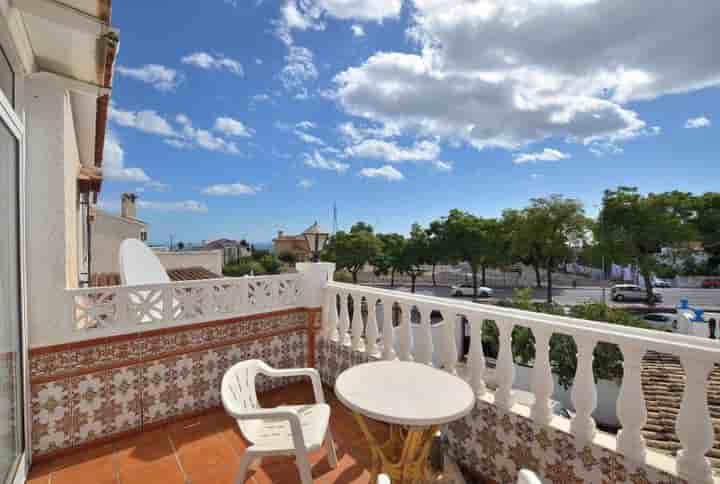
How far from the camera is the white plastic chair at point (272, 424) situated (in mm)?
1652

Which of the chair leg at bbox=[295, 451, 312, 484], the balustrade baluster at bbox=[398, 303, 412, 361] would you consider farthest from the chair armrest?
the balustrade baluster at bbox=[398, 303, 412, 361]

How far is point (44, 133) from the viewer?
2.31 m

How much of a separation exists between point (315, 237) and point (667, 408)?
161 inches

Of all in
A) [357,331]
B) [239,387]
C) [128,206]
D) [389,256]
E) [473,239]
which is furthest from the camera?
[389,256]

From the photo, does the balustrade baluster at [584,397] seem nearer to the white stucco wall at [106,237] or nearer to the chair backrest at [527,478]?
the chair backrest at [527,478]

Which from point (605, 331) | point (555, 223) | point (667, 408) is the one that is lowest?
point (667, 408)

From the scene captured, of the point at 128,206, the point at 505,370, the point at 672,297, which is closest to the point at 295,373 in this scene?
the point at 505,370

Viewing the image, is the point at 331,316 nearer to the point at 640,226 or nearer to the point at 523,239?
the point at 523,239

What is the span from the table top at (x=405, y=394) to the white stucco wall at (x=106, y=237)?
44.5ft

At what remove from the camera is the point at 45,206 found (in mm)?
2320

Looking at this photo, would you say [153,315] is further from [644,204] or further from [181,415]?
[644,204]

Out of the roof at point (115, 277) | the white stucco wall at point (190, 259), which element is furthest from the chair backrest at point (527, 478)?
the white stucco wall at point (190, 259)

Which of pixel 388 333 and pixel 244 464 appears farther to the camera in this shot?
pixel 388 333

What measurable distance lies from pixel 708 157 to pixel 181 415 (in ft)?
108
